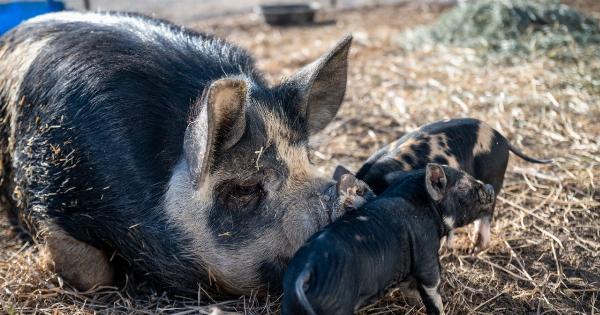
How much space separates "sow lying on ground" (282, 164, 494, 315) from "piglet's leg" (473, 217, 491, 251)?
0.30m

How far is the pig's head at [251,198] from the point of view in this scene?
304cm

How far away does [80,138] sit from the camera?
11.0 ft

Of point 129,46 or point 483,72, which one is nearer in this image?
point 129,46

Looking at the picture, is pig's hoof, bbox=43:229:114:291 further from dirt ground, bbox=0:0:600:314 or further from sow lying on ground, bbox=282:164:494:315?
sow lying on ground, bbox=282:164:494:315

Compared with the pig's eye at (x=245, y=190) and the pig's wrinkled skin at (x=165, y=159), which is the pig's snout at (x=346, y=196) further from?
the pig's eye at (x=245, y=190)

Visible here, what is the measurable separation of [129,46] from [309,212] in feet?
4.40

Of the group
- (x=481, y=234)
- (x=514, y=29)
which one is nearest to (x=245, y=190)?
(x=481, y=234)

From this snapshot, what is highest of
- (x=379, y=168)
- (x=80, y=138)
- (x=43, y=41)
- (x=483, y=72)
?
(x=43, y=41)

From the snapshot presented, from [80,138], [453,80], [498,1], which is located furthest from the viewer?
[498,1]

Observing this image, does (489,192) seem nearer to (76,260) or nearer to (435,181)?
(435,181)

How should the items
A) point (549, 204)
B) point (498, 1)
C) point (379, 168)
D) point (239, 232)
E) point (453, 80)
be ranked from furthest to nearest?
point (498, 1) < point (453, 80) < point (549, 204) < point (379, 168) < point (239, 232)

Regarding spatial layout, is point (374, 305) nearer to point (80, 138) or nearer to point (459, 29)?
point (80, 138)

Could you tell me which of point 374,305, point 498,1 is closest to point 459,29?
point 498,1

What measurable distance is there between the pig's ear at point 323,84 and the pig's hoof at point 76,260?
1.36m
